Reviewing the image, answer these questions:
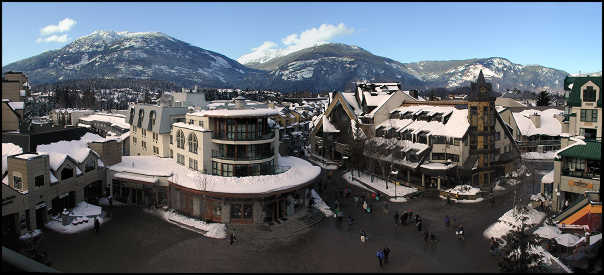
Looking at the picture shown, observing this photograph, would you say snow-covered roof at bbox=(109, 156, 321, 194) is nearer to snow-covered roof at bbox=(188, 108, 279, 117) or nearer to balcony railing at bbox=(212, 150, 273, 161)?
balcony railing at bbox=(212, 150, 273, 161)

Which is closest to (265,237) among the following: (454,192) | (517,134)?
(454,192)

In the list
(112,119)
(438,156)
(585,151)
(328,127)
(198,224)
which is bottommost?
(198,224)

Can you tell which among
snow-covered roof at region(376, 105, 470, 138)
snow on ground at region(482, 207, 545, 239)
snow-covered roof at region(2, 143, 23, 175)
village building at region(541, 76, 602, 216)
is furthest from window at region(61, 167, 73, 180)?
village building at region(541, 76, 602, 216)

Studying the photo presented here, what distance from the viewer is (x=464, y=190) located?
45875 millimetres

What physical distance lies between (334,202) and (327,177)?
43.1 ft

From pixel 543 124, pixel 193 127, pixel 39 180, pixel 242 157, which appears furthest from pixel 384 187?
pixel 543 124

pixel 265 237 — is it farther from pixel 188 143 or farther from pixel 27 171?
pixel 27 171

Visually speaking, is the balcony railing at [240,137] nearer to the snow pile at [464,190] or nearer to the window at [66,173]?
the window at [66,173]

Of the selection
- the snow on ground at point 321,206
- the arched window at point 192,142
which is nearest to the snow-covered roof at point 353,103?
the snow on ground at point 321,206

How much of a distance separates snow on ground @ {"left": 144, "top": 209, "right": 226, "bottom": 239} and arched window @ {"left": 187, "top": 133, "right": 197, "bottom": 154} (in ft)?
22.5

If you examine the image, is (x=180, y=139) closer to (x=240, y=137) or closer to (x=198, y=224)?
(x=240, y=137)

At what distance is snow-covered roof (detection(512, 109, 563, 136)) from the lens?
247 ft

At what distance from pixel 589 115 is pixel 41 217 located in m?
55.8

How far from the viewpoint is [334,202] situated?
44.4 m
